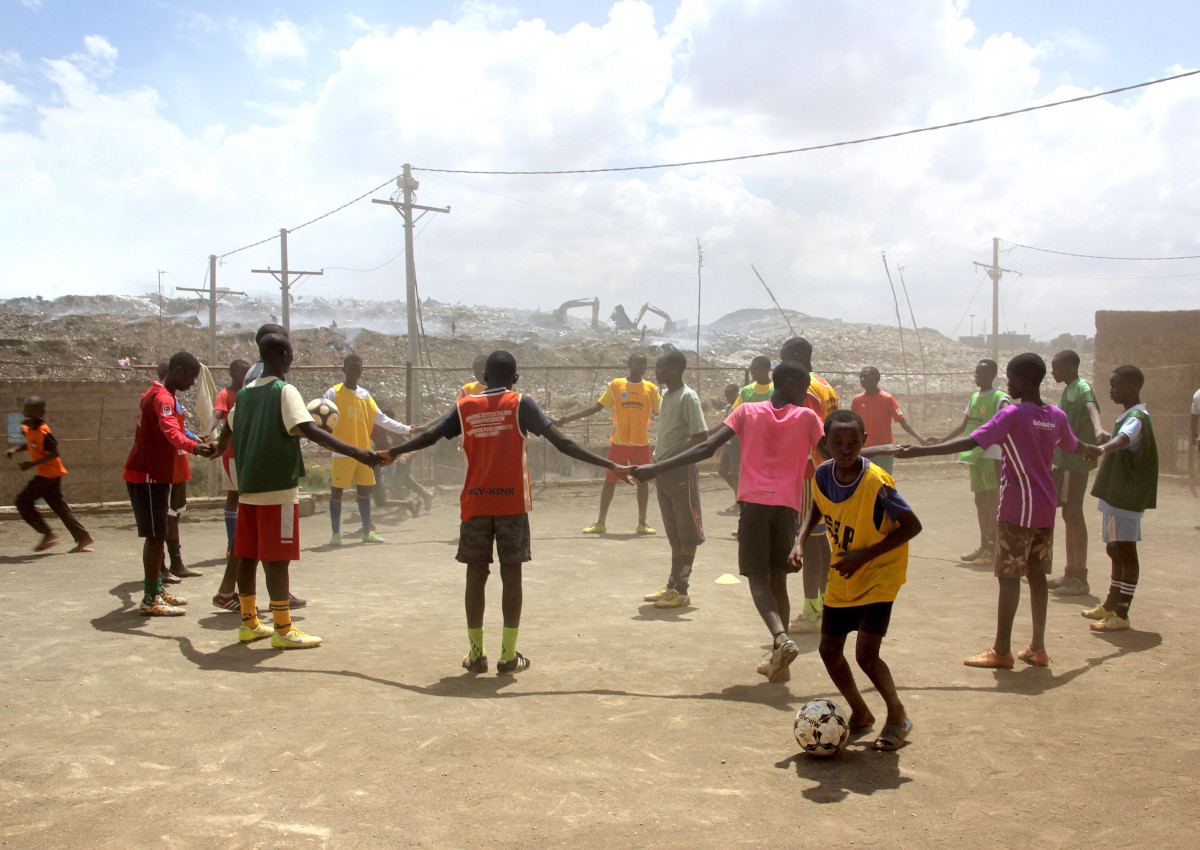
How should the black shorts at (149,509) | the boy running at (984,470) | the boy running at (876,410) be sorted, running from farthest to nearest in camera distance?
the boy running at (876,410) → the boy running at (984,470) → the black shorts at (149,509)

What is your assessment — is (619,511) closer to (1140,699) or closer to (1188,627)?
(1188,627)

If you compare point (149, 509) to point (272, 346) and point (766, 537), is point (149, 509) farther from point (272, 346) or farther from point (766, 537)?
point (766, 537)

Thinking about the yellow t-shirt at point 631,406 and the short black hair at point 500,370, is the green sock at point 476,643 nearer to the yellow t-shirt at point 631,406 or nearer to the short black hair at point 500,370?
the short black hair at point 500,370

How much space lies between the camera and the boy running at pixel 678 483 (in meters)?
6.63

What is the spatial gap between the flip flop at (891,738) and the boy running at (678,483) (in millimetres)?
2886

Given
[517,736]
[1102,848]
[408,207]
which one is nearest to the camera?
[1102,848]

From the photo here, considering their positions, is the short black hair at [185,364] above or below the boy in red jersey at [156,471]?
above

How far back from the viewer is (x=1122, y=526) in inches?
232

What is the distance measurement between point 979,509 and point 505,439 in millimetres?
5616

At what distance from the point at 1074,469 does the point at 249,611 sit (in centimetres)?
625

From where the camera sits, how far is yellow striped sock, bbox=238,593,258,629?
5.40m

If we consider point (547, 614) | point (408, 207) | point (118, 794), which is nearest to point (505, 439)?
point (547, 614)

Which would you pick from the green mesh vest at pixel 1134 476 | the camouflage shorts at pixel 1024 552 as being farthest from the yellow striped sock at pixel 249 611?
the green mesh vest at pixel 1134 476

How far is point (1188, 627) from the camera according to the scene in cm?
593
